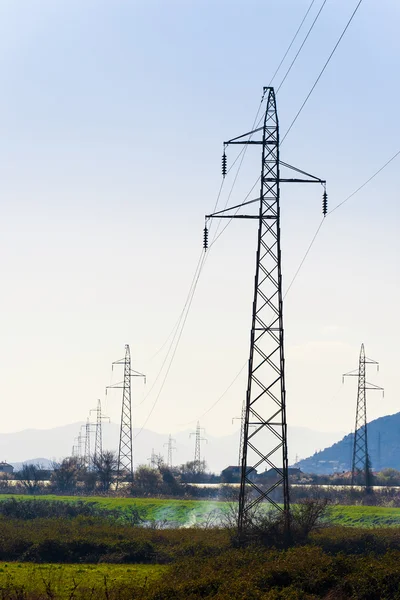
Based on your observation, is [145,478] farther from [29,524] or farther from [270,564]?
[270,564]

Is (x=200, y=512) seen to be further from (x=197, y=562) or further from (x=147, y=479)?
(x=197, y=562)

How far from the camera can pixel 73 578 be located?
149 ft

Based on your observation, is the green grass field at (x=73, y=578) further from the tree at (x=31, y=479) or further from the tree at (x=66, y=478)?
the tree at (x=66, y=478)

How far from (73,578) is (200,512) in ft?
194

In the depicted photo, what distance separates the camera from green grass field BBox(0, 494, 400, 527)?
3593 inches

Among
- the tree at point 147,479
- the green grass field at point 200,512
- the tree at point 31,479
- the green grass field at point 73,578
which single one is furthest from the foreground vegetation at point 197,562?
the tree at point 31,479

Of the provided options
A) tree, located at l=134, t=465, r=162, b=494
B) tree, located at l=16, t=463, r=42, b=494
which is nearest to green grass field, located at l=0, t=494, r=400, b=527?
tree, located at l=134, t=465, r=162, b=494

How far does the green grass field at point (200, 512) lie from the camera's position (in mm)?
91250

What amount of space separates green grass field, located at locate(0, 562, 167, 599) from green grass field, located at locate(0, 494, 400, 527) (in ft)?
115

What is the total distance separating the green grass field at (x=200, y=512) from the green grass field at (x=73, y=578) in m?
35.1

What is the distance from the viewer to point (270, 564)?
139ft

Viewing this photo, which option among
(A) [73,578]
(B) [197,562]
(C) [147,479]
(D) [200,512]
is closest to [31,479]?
(C) [147,479]

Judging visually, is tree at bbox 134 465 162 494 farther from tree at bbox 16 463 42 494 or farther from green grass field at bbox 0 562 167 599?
green grass field at bbox 0 562 167 599

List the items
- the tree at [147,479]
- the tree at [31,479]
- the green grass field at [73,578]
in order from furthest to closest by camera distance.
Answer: the tree at [31,479] → the tree at [147,479] → the green grass field at [73,578]
